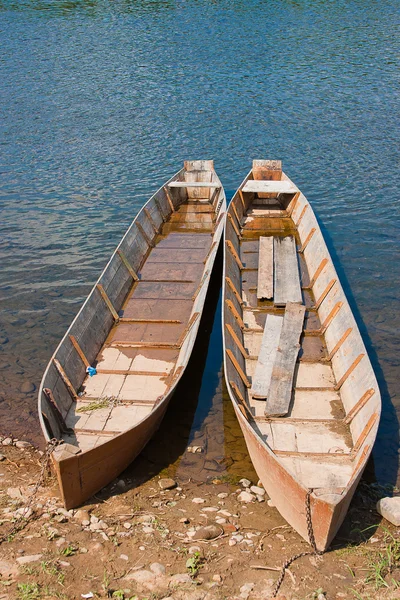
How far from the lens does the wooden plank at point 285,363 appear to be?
10.2m

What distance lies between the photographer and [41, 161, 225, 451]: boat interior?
10.1m

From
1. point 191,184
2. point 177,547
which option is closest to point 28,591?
point 177,547

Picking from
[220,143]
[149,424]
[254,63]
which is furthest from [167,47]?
[149,424]

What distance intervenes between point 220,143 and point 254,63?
41.7 feet

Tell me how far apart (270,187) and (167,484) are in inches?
461

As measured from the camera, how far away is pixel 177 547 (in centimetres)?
782

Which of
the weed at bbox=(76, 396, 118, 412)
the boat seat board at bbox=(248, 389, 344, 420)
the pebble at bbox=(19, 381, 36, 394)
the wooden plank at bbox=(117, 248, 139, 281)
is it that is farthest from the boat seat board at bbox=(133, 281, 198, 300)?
the boat seat board at bbox=(248, 389, 344, 420)

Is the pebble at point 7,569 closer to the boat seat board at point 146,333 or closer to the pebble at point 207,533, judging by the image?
the pebble at point 207,533

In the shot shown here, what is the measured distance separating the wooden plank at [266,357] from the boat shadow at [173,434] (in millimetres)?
1405

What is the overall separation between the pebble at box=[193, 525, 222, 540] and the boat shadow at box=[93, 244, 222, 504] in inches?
62.7

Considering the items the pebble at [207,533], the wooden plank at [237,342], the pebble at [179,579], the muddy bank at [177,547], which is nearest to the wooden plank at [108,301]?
the wooden plank at [237,342]

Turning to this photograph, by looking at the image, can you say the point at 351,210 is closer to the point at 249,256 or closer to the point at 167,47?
the point at 249,256

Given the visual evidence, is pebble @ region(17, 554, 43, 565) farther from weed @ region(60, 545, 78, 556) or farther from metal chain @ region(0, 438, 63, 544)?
metal chain @ region(0, 438, 63, 544)

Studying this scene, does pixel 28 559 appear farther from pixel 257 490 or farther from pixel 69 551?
pixel 257 490
